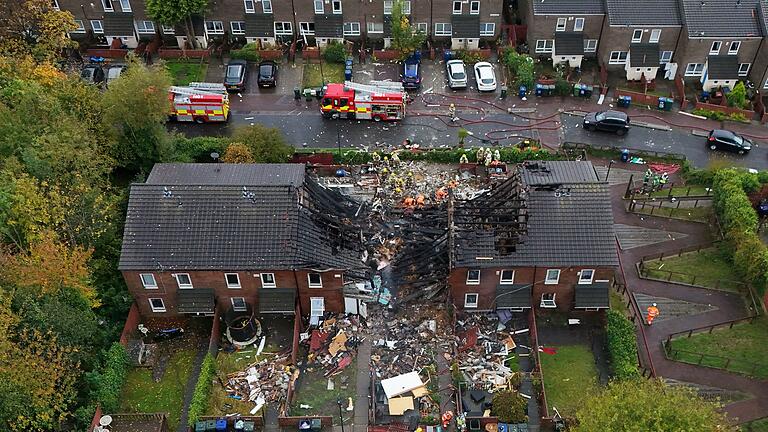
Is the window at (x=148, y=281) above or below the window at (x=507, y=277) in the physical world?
above

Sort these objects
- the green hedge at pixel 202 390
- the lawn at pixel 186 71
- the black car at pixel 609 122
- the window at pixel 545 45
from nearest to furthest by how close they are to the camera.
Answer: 1. the green hedge at pixel 202 390
2. the black car at pixel 609 122
3. the lawn at pixel 186 71
4. the window at pixel 545 45

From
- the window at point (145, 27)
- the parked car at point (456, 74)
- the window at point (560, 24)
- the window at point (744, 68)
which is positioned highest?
the window at point (560, 24)

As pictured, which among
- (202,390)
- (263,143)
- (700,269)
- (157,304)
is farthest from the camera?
(263,143)

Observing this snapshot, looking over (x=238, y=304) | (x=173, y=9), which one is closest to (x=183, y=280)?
(x=238, y=304)

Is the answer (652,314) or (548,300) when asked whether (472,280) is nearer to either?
(548,300)

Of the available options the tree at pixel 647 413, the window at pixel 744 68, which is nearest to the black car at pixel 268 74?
the tree at pixel 647 413

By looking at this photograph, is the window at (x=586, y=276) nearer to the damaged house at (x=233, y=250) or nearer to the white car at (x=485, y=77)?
the damaged house at (x=233, y=250)

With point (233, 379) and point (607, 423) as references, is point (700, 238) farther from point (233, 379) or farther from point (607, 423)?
point (233, 379)
